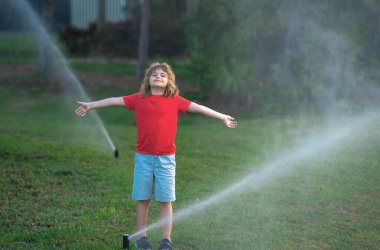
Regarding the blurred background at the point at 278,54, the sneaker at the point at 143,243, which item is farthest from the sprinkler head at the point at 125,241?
the blurred background at the point at 278,54

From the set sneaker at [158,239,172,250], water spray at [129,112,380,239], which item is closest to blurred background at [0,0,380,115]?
water spray at [129,112,380,239]

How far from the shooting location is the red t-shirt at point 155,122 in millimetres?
4523

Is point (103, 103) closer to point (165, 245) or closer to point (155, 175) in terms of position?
point (155, 175)

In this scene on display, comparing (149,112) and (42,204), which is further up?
(149,112)

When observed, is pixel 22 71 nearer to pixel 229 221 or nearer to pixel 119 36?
pixel 119 36

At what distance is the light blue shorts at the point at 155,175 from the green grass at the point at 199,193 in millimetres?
506

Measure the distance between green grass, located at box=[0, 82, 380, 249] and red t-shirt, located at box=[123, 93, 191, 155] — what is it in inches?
33.6

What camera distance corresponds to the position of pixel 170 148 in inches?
180

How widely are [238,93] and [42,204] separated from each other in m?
8.82

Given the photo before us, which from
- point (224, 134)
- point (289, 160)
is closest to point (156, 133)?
point (289, 160)

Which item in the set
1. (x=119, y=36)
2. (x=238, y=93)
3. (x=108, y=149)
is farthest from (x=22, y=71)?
(x=108, y=149)

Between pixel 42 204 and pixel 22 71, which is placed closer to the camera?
pixel 42 204

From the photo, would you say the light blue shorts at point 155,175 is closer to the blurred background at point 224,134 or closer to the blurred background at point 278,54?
the blurred background at point 224,134

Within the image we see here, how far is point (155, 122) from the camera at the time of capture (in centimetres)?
453
